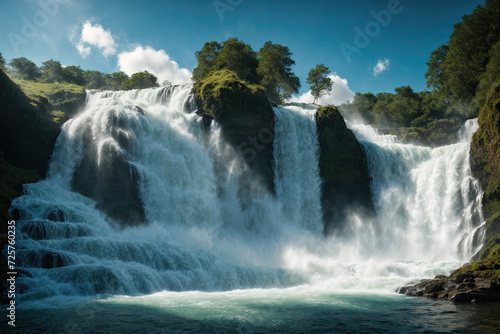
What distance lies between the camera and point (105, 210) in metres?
23.4

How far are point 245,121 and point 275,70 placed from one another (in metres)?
25.9

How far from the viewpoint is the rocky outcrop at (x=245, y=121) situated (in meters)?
31.3

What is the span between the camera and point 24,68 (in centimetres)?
6244

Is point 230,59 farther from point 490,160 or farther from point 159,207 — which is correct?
point 490,160

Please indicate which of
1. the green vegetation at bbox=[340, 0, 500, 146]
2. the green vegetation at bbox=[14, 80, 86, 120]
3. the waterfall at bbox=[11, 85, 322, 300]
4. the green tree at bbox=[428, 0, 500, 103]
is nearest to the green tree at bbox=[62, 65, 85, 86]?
the green vegetation at bbox=[14, 80, 86, 120]

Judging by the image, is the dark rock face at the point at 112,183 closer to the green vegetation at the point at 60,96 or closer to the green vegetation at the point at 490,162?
the green vegetation at the point at 60,96

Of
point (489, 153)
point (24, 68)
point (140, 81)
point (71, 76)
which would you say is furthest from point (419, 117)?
point (24, 68)

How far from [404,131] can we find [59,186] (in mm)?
44955

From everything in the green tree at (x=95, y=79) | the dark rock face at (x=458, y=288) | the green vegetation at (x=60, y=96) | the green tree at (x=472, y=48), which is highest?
the green tree at (x=95, y=79)

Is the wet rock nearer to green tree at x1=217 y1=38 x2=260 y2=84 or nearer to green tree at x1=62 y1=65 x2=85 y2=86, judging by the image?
green tree at x1=217 y1=38 x2=260 y2=84

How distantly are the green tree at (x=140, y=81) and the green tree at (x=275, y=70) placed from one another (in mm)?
22558

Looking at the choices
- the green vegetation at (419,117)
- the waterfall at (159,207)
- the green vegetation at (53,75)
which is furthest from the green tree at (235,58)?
the green vegetation at (419,117)

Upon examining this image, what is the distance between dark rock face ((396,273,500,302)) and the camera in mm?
14766

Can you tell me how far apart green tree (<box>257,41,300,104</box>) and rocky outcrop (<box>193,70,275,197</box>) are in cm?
2208
